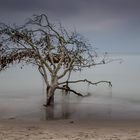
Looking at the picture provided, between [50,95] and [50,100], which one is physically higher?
[50,95]

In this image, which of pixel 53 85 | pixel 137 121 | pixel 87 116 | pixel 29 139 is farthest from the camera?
pixel 53 85

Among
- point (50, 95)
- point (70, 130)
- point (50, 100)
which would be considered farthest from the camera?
point (50, 100)

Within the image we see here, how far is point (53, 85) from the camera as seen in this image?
645 inches

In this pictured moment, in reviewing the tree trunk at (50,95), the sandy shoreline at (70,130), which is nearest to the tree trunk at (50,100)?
the tree trunk at (50,95)

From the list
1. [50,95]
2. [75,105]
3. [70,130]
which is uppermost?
[50,95]

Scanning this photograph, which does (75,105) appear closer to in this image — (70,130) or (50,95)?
(50,95)

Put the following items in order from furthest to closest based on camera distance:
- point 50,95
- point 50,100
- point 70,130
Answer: point 50,100 < point 50,95 < point 70,130

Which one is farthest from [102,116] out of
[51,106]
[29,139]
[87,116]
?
[29,139]

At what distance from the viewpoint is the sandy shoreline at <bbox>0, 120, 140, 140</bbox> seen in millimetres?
10366

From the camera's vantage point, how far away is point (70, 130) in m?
11.5

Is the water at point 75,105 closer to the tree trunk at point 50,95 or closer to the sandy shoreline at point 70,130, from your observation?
the tree trunk at point 50,95

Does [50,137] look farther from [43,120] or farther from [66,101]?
[66,101]

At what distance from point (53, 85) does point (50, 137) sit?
614cm

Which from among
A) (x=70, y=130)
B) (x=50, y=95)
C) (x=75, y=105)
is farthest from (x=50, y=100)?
(x=70, y=130)
